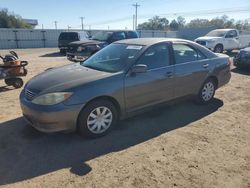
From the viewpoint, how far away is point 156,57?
4789mm

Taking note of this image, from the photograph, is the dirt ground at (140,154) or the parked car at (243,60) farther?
the parked car at (243,60)

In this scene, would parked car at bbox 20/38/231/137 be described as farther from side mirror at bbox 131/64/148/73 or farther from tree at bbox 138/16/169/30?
tree at bbox 138/16/169/30

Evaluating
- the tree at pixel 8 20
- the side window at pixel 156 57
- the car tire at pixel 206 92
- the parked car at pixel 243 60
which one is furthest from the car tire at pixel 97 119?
the tree at pixel 8 20

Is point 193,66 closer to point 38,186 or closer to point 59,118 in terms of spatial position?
point 59,118

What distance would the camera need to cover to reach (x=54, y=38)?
95.0 feet

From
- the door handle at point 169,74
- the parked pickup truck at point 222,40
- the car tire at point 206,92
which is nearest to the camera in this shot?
the door handle at point 169,74

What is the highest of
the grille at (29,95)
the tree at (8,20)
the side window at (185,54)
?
the tree at (8,20)

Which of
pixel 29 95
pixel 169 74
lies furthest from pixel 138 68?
pixel 29 95

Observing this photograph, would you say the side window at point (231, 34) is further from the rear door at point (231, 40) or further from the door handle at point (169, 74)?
the door handle at point (169, 74)

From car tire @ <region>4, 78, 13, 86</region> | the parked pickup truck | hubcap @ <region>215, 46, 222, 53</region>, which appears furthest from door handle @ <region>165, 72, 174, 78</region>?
hubcap @ <region>215, 46, 222, 53</region>

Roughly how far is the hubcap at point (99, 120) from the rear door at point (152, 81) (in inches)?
16.2

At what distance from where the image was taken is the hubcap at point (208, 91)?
5.77 m

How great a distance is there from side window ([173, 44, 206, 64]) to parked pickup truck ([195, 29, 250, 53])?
36.8 ft

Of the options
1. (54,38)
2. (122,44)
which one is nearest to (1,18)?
(54,38)
